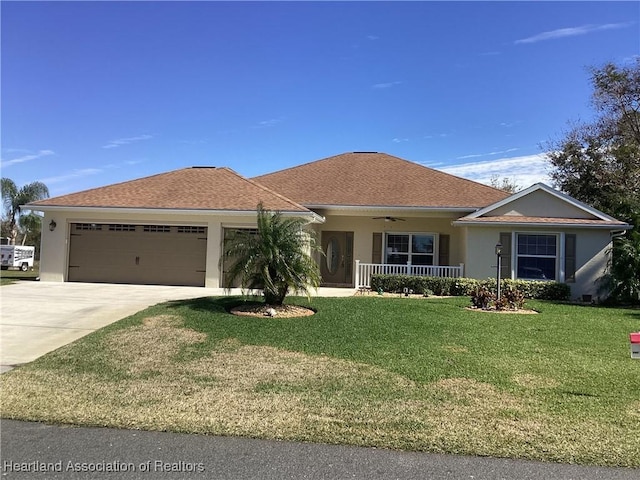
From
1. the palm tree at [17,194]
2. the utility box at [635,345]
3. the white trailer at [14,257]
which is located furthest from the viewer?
the palm tree at [17,194]

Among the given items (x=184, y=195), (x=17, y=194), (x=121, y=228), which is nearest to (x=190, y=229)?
(x=184, y=195)

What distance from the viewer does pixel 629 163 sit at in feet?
79.6

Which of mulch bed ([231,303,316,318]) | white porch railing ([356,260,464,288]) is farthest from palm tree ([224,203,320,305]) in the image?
white porch railing ([356,260,464,288])

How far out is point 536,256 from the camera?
55.1ft

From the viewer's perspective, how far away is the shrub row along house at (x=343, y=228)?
1673cm

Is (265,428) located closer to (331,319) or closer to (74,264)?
(331,319)

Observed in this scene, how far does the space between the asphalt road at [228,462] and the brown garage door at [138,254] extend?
525 inches

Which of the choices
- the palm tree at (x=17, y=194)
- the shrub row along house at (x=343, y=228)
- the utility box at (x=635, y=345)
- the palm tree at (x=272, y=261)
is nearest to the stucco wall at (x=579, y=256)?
the shrub row along house at (x=343, y=228)

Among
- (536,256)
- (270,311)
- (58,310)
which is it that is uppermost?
(536,256)

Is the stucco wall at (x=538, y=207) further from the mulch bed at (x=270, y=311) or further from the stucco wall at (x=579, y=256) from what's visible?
the mulch bed at (x=270, y=311)

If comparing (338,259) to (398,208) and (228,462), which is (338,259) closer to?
(398,208)

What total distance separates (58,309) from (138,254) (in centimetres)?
670

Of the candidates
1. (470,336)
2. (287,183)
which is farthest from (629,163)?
(470,336)

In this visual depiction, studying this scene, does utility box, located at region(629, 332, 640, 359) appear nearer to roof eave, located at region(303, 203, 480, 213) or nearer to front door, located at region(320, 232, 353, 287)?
roof eave, located at region(303, 203, 480, 213)
